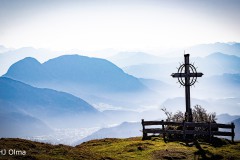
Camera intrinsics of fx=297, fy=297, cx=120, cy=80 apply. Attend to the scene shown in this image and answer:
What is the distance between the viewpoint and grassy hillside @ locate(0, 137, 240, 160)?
18828mm

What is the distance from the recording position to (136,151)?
24.2 metres

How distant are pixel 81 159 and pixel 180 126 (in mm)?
Result: 13844

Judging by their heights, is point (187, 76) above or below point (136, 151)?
above

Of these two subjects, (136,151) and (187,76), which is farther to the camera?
(187,76)

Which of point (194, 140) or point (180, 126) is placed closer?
point (194, 140)

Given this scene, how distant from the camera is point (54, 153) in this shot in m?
19.1

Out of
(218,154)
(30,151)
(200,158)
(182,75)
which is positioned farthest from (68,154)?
(182,75)

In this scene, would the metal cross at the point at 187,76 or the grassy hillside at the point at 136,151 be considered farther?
the metal cross at the point at 187,76

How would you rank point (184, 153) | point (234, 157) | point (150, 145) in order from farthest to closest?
point (150, 145) < point (184, 153) < point (234, 157)

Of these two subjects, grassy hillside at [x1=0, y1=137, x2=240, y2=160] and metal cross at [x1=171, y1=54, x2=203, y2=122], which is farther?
metal cross at [x1=171, y1=54, x2=203, y2=122]

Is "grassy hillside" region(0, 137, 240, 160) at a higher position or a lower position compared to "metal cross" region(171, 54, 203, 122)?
lower

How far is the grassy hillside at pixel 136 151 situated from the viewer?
18.8 metres

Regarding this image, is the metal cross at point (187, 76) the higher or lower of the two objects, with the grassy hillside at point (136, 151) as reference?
higher

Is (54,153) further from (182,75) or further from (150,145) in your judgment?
(182,75)
